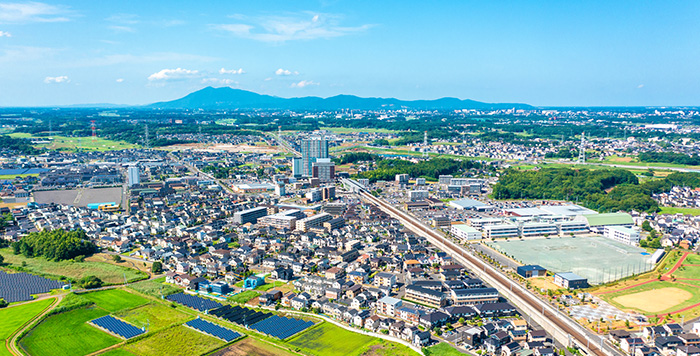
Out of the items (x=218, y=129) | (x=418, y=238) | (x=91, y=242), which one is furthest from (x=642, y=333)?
(x=218, y=129)

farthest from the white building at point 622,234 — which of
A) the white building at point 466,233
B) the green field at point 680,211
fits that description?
the green field at point 680,211

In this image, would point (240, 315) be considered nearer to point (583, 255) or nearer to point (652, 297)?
point (652, 297)

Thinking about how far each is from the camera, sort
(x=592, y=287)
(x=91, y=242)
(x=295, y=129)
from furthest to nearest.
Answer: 1. (x=295, y=129)
2. (x=91, y=242)
3. (x=592, y=287)

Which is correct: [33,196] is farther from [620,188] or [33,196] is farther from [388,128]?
[388,128]

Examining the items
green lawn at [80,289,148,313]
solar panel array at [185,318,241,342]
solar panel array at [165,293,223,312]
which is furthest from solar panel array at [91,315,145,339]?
solar panel array at [165,293,223,312]

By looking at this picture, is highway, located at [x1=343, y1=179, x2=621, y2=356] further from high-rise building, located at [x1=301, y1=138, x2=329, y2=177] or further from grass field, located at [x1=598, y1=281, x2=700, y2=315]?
high-rise building, located at [x1=301, y1=138, x2=329, y2=177]

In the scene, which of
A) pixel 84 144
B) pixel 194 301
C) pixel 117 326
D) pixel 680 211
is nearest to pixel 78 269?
pixel 117 326
